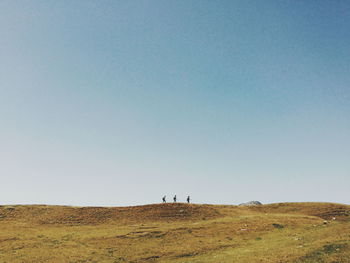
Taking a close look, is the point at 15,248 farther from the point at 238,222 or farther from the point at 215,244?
the point at 238,222

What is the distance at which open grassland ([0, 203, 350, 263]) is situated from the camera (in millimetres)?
26875

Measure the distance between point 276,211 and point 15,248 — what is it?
154 ft

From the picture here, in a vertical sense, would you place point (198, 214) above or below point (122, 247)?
above

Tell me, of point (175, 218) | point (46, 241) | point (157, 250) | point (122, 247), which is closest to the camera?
point (157, 250)

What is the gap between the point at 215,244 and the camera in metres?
32.8

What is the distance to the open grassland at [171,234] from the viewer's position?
26.9 metres

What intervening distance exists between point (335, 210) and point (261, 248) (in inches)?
1337

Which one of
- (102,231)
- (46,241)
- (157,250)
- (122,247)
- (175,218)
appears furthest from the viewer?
(175,218)

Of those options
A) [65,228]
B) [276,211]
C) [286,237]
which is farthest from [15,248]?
[276,211]

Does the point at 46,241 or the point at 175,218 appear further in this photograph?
the point at 175,218

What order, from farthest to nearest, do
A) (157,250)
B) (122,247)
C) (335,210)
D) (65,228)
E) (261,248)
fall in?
(335,210)
(65,228)
(122,247)
(157,250)
(261,248)

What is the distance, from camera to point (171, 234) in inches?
1528

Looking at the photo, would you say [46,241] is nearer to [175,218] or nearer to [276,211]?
[175,218]

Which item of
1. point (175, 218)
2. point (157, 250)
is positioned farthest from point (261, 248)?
point (175, 218)
